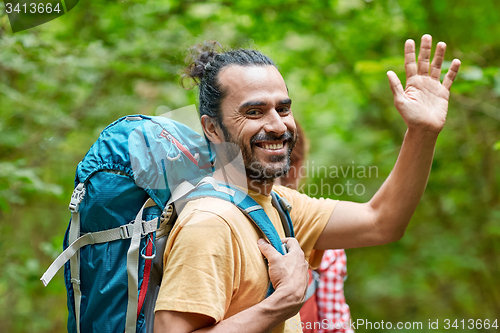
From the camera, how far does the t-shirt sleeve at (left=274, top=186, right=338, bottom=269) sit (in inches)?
74.4

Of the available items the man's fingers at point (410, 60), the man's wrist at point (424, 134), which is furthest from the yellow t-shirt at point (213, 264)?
the man's fingers at point (410, 60)

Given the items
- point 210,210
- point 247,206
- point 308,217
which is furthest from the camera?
point 308,217

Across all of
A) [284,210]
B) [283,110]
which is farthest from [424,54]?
[284,210]

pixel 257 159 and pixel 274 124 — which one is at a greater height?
pixel 274 124

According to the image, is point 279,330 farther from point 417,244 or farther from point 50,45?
point 417,244

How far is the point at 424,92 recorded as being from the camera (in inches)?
71.4

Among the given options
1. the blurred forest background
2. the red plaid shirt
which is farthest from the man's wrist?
the red plaid shirt

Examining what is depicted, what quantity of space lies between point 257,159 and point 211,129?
10.3 inches

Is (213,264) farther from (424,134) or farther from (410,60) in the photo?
(410,60)

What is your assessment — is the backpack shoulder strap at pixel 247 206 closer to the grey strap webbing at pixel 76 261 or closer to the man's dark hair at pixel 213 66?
the man's dark hair at pixel 213 66

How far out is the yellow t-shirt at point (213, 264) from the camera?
1265mm

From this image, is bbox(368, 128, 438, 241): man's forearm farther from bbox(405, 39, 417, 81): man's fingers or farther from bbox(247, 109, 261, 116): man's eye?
bbox(247, 109, 261, 116): man's eye

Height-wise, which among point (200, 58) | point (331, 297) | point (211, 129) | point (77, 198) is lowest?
point (331, 297)

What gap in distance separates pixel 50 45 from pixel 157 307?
2.73m
